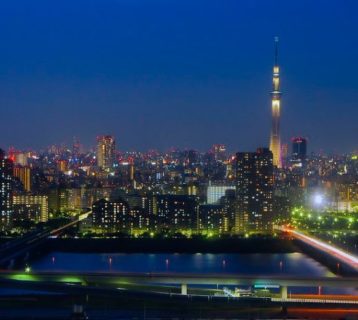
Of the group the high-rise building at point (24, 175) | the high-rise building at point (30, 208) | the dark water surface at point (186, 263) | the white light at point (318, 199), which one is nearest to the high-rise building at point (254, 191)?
the dark water surface at point (186, 263)

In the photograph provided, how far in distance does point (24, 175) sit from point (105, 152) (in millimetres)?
9001

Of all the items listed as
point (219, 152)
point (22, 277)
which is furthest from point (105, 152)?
point (22, 277)

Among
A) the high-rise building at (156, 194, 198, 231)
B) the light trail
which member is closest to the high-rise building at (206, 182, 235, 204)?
the high-rise building at (156, 194, 198, 231)

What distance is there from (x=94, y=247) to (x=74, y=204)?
8.82 meters

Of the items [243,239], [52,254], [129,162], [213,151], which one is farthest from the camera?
[213,151]

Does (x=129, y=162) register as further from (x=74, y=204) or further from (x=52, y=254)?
(x=52, y=254)

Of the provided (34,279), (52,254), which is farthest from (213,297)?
(52,254)

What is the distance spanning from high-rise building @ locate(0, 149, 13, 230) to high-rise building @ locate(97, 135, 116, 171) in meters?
12.8

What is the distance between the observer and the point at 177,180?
29703mm

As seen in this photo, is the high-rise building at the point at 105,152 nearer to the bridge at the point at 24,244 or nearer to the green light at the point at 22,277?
the bridge at the point at 24,244

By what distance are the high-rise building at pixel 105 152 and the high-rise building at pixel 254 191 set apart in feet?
48.0

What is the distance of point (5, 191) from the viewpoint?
22422 mm

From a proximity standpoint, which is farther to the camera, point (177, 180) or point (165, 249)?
point (177, 180)

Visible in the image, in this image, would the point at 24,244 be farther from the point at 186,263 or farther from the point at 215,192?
the point at 215,192
